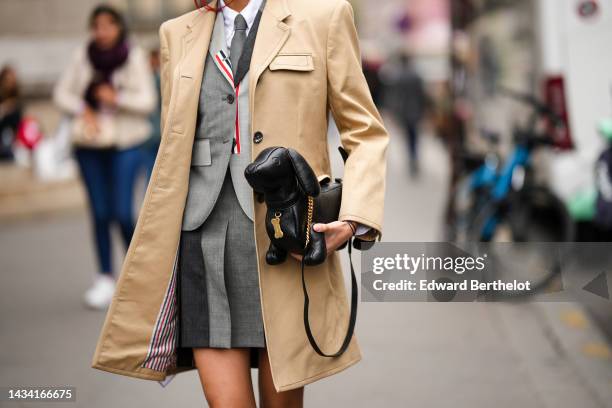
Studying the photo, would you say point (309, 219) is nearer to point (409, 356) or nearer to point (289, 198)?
point (289, 198)

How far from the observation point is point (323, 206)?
2789 millimetres

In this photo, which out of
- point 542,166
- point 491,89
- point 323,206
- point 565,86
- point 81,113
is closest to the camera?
point 323,206

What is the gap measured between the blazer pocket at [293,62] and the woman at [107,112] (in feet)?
12.8

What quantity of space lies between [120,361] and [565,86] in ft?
16.6

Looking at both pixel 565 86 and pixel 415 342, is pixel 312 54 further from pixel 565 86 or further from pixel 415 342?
pixel 565 86

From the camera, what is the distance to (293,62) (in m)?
2.81

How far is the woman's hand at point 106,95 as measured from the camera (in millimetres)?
6527

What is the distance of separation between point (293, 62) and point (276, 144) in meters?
0.24

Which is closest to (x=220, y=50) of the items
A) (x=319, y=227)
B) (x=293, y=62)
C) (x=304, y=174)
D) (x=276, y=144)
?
(x=293, y=62)

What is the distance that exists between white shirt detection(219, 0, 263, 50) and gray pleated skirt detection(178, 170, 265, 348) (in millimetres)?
427

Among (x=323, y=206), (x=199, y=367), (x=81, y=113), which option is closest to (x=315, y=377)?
(x=199, y=367)

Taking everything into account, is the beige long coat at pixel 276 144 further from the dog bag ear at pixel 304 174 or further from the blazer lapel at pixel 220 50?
the dog bag ear at pixel 304 174

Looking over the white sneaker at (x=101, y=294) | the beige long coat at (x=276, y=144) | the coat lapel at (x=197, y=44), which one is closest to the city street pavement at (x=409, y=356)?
the white sneaker at (x=101, y=294)

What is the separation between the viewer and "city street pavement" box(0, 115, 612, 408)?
4.85m
